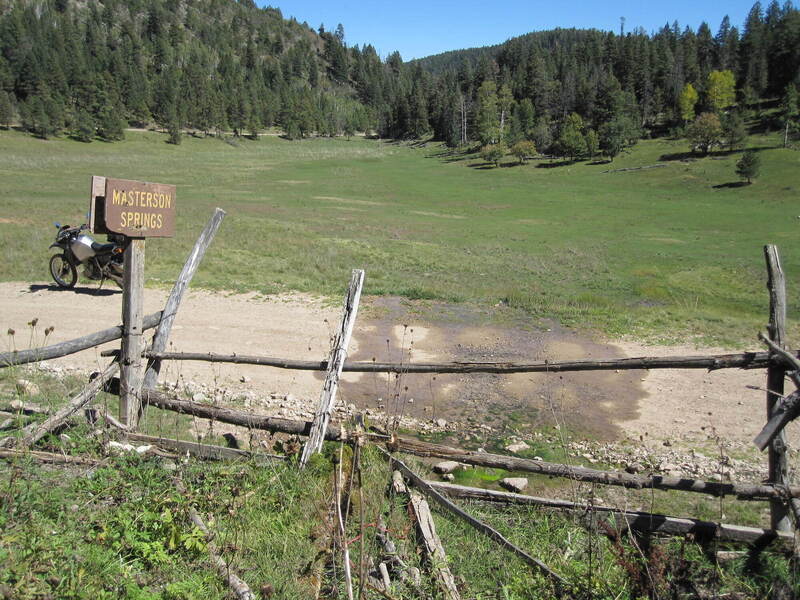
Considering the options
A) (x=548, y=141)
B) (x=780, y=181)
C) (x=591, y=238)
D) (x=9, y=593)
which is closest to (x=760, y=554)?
(x=9, y=593)

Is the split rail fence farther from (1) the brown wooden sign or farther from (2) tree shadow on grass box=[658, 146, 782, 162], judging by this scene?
(2) tree shadow on grass box=[658, 146, 782, 162]

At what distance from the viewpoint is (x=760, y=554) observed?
13.2ft

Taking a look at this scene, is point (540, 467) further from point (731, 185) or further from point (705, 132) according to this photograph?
point (705, 132)

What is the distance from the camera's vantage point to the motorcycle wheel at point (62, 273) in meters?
13.5

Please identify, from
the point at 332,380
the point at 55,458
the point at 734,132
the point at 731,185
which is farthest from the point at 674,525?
the point at 734,132

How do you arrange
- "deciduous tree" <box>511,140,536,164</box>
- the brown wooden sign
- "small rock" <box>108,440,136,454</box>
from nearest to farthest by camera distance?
"small rock" <box>108,440,136,454</box> → the brown wooden sign → "deciduous tree" <box>511,140,536,164</box>

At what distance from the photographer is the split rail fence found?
13.4 feet

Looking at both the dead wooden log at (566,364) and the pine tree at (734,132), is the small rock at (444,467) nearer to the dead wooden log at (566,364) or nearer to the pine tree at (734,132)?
the dead wooden log at (566,364)

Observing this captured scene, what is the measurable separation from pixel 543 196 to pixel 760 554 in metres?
50.7

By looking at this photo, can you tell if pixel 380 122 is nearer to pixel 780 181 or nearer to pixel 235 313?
pixel 780 181

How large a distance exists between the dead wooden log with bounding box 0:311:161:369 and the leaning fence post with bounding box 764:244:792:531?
5705 millimetres

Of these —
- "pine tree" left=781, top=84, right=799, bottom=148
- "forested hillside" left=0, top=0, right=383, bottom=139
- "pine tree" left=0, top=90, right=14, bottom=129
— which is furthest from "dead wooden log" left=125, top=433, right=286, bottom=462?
"pine tree" left=0, top=90, right=14, bottom=129

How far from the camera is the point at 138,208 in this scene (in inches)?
218

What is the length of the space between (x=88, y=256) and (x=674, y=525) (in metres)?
12.6
